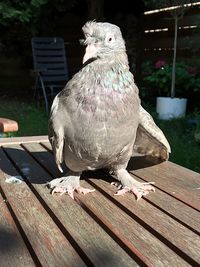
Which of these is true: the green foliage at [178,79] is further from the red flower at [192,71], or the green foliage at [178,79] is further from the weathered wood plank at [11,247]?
the weathered wood plank at [11,247]

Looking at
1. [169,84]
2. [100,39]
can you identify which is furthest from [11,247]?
[169,84]

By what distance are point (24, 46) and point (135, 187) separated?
787 centimetres

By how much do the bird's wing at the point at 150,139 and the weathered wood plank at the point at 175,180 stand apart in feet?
0.27

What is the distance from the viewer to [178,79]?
6.82 meters

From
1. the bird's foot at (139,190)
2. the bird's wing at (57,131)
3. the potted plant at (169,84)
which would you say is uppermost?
the bird's wing at (57,131)

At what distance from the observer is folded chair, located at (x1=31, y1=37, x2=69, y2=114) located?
7.69 metres

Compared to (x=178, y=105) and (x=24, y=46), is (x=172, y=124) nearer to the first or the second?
(x=178, y=105)

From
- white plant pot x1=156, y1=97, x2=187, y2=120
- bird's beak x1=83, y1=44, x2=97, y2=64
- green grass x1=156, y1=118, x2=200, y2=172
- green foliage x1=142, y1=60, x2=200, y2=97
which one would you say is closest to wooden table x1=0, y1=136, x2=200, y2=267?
bird's beak x1=83, y1=44, x2=97, y2=64

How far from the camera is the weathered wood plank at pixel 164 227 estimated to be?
51.8 inches

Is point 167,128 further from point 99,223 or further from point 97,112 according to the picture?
point 99,223

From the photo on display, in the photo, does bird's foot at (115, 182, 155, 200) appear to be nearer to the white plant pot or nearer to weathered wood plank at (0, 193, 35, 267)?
weathered wood plank at (0, 193, 35, 267)

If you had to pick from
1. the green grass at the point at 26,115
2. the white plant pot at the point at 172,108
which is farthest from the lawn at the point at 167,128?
the white plant pot at the point at 172,108

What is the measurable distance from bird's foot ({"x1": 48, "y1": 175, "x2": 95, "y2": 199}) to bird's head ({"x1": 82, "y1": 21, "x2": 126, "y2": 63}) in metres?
0.55

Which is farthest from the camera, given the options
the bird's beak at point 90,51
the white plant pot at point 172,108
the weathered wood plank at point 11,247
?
the white plant pot at point 172,108
